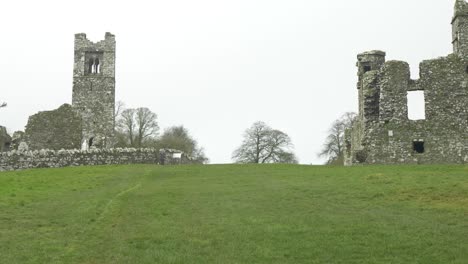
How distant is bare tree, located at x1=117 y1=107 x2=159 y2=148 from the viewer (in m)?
91.2

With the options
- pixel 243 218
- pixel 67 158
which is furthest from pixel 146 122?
pixel 243 218

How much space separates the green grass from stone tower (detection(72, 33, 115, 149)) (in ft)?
106

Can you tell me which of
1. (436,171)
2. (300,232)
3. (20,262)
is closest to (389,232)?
(300,232)

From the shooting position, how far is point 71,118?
1988 inches

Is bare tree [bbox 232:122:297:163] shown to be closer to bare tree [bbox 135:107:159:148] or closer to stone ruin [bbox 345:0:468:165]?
bare tree [bbox 135:107:159:148]

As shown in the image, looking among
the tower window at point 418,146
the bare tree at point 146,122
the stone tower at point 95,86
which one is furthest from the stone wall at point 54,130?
the bare tree at point 146,122

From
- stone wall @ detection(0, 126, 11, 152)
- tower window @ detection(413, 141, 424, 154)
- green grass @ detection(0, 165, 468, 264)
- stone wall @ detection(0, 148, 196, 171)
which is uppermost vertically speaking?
stone wall @ detection(0, 126, 11, 152)

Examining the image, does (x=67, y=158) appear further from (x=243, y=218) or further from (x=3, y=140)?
(x=243, y=218)

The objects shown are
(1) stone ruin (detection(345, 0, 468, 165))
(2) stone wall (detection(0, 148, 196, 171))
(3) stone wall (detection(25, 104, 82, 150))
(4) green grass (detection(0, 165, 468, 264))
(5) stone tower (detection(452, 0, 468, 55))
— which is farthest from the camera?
(3) stone wall (detection(25, 104, 82, 150))

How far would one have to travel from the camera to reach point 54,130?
49750 mm

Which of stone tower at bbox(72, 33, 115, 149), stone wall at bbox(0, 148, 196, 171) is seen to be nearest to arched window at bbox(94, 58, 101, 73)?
stone tower at bbox(72, 33, 115, 149)

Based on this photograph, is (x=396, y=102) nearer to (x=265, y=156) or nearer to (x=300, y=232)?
(x=300, y=232)

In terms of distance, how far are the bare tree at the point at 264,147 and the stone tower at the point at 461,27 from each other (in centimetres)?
4262

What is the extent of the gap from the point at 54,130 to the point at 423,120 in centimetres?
2638
